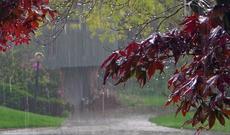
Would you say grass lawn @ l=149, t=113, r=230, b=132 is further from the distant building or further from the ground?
the distant building

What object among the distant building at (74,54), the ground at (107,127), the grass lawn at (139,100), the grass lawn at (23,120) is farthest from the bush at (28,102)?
the grass lawn at (139,100)

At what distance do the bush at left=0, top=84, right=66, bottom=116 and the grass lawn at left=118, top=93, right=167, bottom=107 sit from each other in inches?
118

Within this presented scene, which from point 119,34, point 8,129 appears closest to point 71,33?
point 8,129

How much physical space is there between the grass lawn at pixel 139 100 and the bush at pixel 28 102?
118 inches

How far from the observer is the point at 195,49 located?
9.19ft

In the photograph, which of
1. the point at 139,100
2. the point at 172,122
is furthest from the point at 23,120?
the point at 139,100

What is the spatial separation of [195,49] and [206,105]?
1.02 ft

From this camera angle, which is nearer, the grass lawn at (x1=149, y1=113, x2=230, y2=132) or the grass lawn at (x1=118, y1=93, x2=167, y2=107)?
the grass lawn at (x1=149, y1=113, x2=230, y2=132)

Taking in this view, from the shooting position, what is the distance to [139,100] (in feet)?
72.6

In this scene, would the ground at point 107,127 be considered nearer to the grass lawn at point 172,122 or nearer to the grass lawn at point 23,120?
the grass lawn at point 172,122

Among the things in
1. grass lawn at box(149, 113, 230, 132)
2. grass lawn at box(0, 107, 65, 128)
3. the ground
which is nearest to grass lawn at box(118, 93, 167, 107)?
the ground

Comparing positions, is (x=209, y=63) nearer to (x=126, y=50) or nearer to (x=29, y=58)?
(x=126, y=50)

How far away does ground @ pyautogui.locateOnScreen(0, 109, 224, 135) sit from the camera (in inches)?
536

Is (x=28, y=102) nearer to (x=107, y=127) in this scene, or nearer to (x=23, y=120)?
(x=23, y=120)
